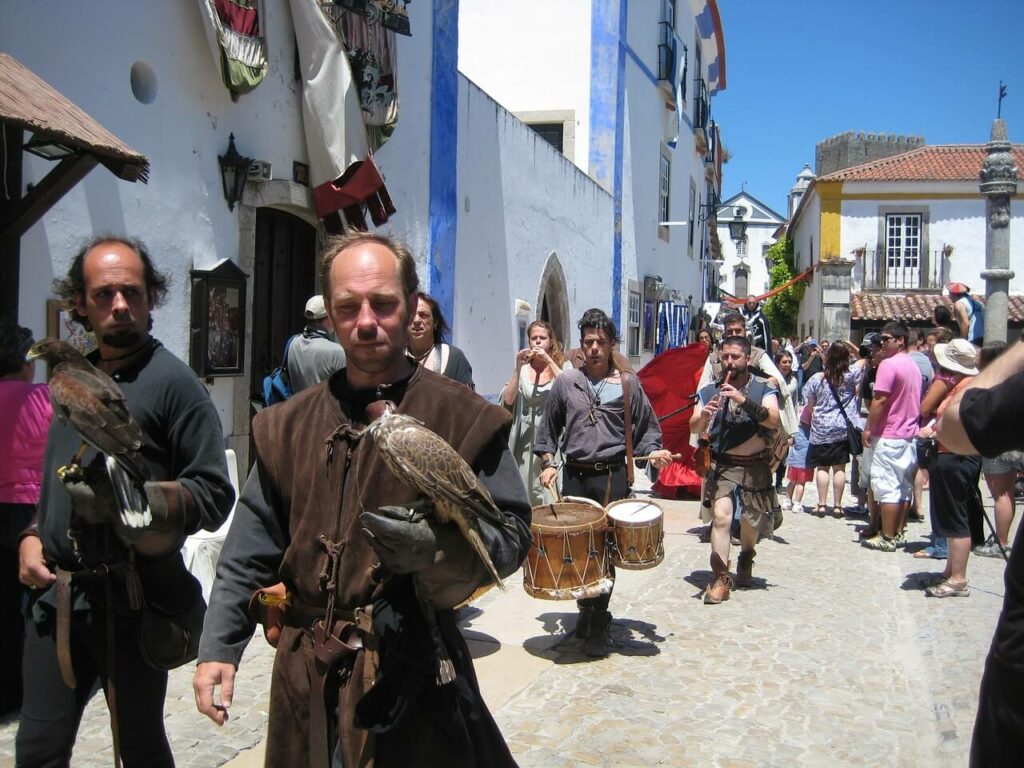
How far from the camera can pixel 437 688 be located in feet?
7.05

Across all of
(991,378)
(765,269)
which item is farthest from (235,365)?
(765,269)

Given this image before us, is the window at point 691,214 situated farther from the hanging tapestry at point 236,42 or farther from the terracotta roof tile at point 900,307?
the hanging tapestry at point 236,42

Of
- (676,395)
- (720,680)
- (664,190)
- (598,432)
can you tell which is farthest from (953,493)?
(664,190)

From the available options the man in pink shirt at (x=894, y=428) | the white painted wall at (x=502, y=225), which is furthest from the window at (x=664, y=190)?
the man in pink shirt at (x=894, y=428)

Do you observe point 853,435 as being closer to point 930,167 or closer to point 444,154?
point 444,154

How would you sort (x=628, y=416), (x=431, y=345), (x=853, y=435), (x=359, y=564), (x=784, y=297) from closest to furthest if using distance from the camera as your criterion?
(x=359, y=564), (x=431, y=345), (x=628, y=416), (x=853, y=435), (x=784, y=297)

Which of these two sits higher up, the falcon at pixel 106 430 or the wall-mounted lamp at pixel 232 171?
the wall-mounted lamp at pixel 232 171

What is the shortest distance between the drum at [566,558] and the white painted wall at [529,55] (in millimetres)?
13383

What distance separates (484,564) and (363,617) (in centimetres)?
30

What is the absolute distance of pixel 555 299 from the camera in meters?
15.4

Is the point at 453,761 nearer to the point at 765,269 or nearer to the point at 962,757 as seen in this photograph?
the point at 962,757

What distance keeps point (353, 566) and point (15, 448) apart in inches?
104

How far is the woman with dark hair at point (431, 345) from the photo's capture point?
5.35 metres

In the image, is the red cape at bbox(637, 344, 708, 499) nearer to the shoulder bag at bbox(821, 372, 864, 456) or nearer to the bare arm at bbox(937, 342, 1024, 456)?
the shoulder bag at bbox(821, 372, 864, 456)
